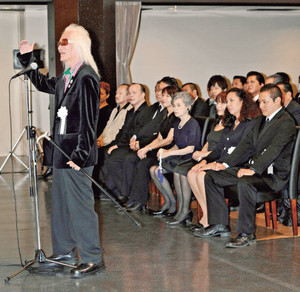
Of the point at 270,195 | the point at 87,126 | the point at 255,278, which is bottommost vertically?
the point at 255,278

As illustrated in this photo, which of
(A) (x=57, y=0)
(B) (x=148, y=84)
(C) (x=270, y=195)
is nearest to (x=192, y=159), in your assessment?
(C) (x=270, y=195)

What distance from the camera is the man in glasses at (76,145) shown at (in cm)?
342

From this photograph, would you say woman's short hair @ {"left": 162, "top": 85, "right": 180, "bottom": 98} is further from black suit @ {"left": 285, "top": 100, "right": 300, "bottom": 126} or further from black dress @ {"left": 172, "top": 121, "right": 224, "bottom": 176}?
black suit @ {"left": 285, "top": 100, "right": 300, "bottom": 126}

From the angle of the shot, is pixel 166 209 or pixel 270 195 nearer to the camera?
pixel 270 195

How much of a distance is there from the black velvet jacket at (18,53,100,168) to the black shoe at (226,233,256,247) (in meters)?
1.42

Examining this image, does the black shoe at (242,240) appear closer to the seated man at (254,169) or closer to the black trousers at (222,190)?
the seated man at (254,169)

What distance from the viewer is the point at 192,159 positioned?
17.3 ft

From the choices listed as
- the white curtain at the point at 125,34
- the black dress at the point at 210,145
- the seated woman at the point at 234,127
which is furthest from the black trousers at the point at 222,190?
the white curtain at the point at 125,34

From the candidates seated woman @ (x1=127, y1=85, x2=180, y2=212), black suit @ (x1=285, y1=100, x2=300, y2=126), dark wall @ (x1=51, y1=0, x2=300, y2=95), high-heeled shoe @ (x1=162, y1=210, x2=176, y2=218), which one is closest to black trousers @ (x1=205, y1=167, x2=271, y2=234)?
high-heeled shoe @ (x1=162, y1=210, x2=176, y2=218)

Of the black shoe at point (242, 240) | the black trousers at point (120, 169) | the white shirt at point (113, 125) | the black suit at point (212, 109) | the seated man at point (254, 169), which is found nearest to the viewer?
the black shoe at point (242, 240)

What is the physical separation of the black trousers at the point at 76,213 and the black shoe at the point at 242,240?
3.86 ft

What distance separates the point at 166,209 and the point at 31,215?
134cm

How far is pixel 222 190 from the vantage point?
470 centimetres

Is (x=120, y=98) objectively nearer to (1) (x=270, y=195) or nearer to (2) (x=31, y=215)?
(2) (x=31, y=215)
